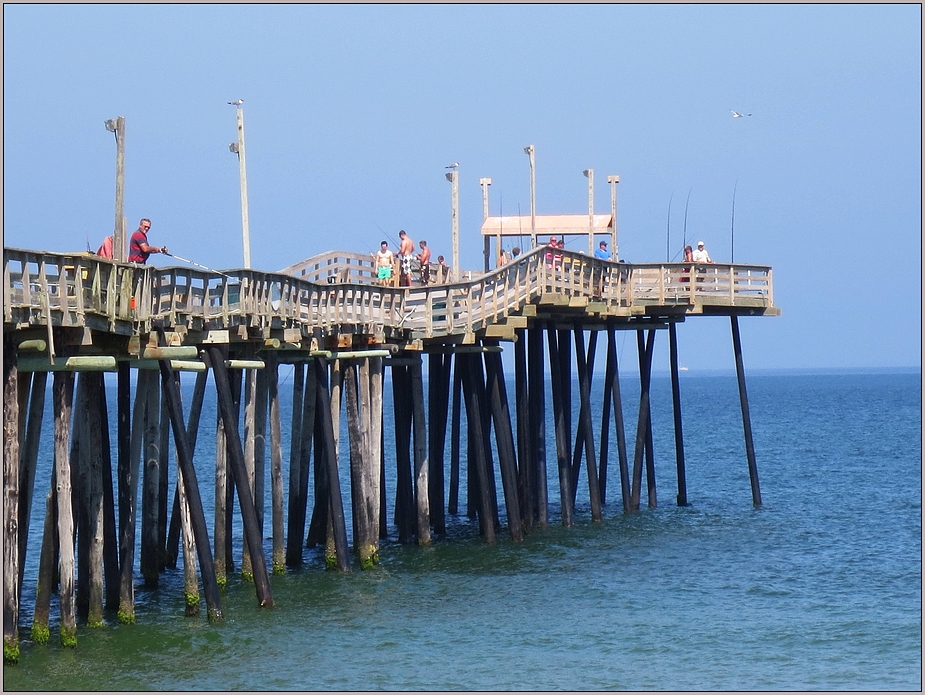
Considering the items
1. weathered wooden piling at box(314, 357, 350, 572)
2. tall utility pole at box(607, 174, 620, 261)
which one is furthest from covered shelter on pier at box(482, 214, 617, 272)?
weathered wooden piling at box(314, 357, 350, 572)

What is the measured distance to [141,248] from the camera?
746 inches

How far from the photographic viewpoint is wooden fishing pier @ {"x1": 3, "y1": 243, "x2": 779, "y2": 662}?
1686 cm

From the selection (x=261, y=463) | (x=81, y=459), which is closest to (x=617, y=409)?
(x=261, y=463)

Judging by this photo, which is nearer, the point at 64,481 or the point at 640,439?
the point at 64,481

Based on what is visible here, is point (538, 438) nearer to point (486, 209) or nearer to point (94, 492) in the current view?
point (486, 209)

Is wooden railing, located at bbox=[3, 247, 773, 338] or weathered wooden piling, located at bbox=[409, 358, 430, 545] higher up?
wooden railing, located at bbox=[3, 247, 773, 338]

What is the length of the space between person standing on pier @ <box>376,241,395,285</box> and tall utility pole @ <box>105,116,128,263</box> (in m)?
8.93

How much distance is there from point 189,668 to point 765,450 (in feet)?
142

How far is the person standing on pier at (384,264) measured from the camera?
1061 inches

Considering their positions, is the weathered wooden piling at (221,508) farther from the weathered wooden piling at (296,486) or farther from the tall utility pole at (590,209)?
the tall utility pole at (590,209)

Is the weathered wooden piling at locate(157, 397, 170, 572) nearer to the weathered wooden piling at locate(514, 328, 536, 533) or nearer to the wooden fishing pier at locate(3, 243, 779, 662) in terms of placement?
the wooden fishing pier at locate(3, 243, 779, 662)

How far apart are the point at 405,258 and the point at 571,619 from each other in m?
8.55

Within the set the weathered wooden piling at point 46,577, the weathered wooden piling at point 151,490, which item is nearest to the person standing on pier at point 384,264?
the weathered wooden piling at point 151,490

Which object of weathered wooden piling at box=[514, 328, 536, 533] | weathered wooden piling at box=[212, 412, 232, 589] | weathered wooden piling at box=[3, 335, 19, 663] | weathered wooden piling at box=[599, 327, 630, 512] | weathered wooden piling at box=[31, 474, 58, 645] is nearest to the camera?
weathered wooden piling at box=[3, 335, 19, 663]
